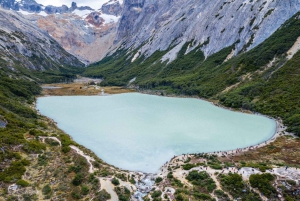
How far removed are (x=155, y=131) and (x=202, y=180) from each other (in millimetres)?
23832

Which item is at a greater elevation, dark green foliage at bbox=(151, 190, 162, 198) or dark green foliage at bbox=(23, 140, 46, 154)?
dark green foliage at bbox=(23, 140, 46, 154)

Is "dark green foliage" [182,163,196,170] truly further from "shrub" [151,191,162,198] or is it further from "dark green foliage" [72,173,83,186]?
"dark green foliage" [72,173,83,186]

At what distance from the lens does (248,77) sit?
92250mm

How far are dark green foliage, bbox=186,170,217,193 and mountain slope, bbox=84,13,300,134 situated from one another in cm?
3078

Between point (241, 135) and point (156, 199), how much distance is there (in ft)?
101

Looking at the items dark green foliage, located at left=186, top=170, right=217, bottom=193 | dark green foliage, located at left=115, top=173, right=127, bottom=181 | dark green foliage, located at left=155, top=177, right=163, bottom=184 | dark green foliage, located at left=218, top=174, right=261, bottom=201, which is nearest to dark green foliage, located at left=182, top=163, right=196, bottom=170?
dark green foliage, located at left=186, top=170, right=217, bottom=193

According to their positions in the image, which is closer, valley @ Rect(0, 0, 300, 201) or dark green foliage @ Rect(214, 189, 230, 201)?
dark green foliage @ Rect(214, 189, 230, 201)

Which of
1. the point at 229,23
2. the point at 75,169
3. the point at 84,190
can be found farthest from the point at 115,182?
the point at 229,23

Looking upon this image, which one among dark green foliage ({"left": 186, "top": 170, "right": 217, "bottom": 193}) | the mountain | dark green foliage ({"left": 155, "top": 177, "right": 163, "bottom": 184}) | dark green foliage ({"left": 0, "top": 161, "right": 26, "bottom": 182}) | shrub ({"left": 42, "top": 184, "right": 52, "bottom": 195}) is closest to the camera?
shrub ({"left": 42, "top": 184, "right": 52, "bottom": 195})

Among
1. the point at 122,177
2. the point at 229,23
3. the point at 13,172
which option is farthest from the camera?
the point at 229,23

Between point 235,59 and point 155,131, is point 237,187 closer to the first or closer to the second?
point 155,131

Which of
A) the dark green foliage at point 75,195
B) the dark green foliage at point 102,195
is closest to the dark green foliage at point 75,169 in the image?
the dark green foliage at point 75,195

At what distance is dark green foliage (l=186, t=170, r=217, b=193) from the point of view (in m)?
28.9

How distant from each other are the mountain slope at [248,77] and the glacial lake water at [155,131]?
23.1ft
